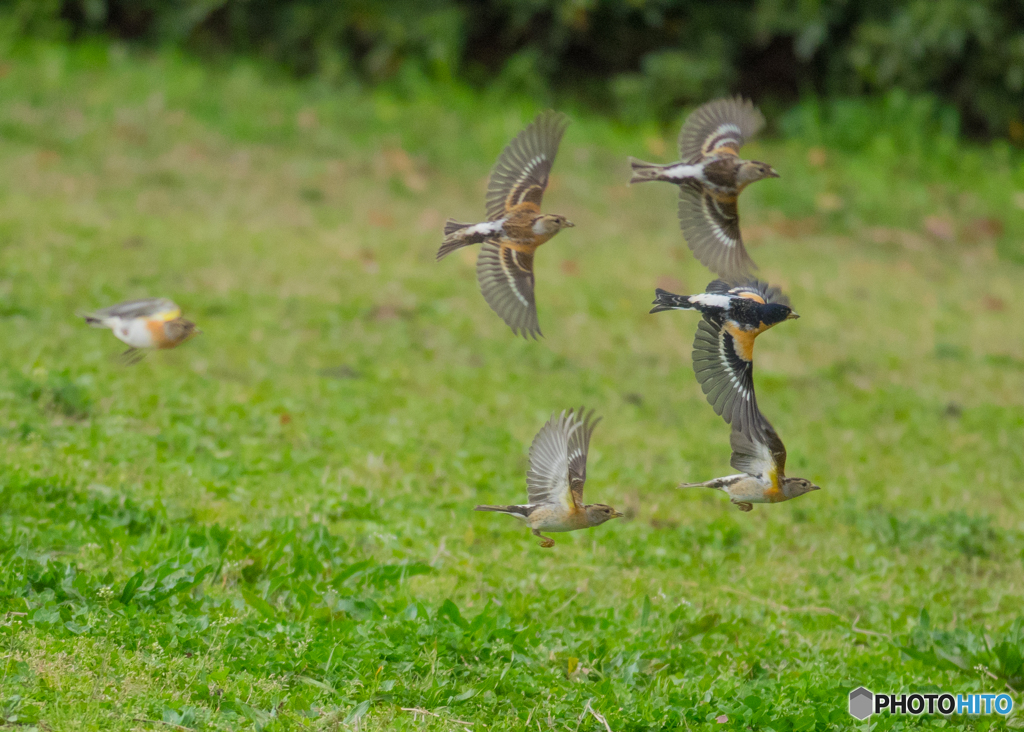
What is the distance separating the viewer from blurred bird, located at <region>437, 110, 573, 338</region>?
2.87 meters

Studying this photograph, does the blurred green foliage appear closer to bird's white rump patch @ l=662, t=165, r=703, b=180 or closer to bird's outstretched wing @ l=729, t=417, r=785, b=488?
bird's white rump patch @ l=662, t=165, r=703, b=180

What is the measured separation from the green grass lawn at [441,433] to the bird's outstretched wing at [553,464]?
2.86ft

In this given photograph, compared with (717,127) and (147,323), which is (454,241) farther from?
(147,323)

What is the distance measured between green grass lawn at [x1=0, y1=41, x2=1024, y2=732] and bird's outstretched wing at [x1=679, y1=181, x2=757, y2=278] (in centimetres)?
151

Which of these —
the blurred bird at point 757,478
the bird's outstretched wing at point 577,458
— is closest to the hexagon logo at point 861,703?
the blurred bird at point 757,478

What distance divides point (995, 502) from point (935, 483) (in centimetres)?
34

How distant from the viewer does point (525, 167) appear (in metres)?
3.02

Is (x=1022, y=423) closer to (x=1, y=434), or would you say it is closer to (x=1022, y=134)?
(x=1, y=434)

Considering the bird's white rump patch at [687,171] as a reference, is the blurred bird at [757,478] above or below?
below

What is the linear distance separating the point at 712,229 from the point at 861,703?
180cm

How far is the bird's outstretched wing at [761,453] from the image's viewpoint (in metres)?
2.87

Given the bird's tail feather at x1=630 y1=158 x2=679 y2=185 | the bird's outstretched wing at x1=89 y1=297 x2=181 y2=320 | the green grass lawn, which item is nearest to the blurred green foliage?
the green grass lawn

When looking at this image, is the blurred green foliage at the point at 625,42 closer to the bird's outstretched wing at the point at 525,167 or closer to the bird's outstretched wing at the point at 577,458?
the bird's outstretched wing at the point at 525,167

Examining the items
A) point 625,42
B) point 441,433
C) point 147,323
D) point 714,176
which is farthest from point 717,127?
point 625,42
